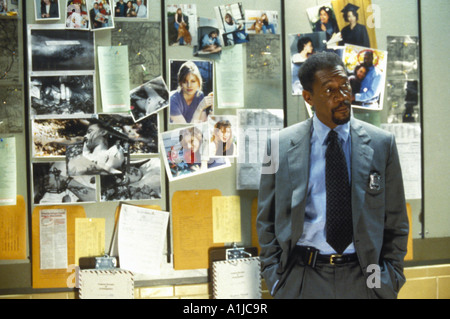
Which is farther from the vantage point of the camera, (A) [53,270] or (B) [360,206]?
(A) [53,270]

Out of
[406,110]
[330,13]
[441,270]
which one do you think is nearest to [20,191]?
[330,13]

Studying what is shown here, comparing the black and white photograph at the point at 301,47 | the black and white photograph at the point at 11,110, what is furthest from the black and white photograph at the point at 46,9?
the black and white photograph at the point at 301,47

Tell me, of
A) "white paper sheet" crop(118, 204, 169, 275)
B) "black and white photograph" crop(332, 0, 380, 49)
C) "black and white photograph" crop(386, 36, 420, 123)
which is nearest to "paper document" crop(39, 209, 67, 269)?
"white paper sheet" crop(118, 204, 169, 275)

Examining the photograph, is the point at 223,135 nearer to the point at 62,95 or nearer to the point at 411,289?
the point at 62,95

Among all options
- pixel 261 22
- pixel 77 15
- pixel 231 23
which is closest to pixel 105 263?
pixel 77 15

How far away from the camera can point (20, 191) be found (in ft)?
7.05

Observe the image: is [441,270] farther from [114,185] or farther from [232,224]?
[114,185]

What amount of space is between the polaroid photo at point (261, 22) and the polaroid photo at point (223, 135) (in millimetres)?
522

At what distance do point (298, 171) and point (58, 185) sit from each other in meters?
1.32

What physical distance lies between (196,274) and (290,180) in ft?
2.91

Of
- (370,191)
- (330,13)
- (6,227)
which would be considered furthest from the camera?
(330,13)

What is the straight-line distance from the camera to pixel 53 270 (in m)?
2.16

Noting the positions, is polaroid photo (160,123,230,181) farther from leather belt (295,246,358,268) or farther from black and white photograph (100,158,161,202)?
leather belt (295,246,358,268)

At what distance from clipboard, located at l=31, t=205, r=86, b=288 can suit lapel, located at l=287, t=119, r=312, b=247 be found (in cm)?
119
